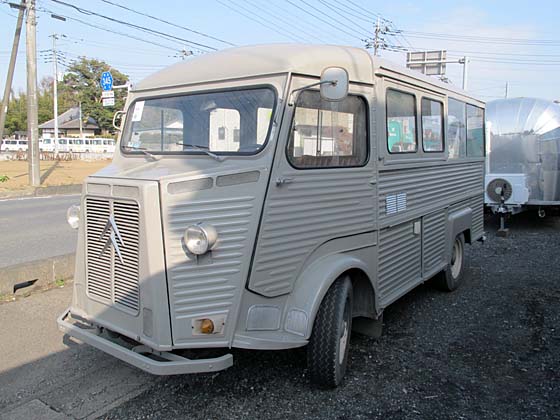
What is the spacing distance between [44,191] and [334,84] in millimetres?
16794

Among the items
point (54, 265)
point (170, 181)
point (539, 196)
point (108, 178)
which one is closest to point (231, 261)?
point (170, 181)

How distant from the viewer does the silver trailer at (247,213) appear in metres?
3.08

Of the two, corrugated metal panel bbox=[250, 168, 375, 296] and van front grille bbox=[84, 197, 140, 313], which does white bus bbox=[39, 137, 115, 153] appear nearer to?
van front grille bbox=[84, 197, 140, 313]

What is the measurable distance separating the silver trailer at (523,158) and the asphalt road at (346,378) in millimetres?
5941

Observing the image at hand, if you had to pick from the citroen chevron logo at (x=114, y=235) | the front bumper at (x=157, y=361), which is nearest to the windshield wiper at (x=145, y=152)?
the citroen chevron logo at (x=114, y=235)

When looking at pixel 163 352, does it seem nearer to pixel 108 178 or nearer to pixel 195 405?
pixel 195 405

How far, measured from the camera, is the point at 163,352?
3.18 meters

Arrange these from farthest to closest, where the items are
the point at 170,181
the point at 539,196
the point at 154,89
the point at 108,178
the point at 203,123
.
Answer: the point at 539,196 < the point at 154,89 < the point at 203,123 < the point at 108,178 < the point at 170,181

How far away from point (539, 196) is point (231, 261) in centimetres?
1016

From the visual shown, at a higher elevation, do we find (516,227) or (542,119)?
(542,119)

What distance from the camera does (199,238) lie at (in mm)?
2996

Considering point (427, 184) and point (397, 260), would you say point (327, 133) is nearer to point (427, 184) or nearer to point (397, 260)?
point (397, 260)

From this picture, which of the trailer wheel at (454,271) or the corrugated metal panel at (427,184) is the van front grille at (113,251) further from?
the trailer wheel at (454,271)

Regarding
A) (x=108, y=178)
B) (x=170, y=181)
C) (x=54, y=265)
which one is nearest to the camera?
(x=170, y=181)
